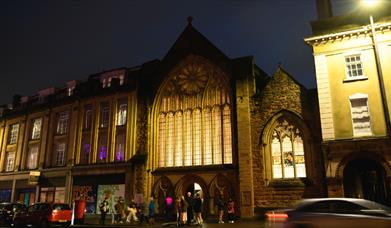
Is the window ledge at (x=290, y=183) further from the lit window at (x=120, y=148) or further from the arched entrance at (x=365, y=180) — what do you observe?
the lit window at (x=120, y=148)

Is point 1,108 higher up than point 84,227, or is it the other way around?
point 1,108

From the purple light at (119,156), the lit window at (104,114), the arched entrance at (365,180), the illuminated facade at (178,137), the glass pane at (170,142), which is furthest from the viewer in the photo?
the lit window at (104,114)

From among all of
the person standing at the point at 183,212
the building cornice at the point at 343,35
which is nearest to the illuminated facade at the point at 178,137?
the building cornice at the point at 343,35

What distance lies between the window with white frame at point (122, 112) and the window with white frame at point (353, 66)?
18.1 m

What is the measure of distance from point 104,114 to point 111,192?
719 cm

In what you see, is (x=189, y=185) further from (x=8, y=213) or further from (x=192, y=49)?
(x=8, y=213)

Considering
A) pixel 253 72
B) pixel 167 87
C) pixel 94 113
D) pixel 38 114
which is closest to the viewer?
pixel 253 72

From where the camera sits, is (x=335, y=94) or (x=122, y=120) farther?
(x=122, y=120)

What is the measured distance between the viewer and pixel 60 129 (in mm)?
33688

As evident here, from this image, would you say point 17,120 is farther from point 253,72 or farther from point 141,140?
point 253,72

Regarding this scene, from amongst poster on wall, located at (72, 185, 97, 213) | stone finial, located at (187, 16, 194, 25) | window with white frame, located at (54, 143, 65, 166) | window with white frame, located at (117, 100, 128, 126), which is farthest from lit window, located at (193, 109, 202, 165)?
window with white frame, located at (54, 143, 65, 166)

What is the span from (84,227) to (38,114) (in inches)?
772

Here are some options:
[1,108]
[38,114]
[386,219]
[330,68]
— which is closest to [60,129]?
[38,114]

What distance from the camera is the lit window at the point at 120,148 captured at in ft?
93.6
